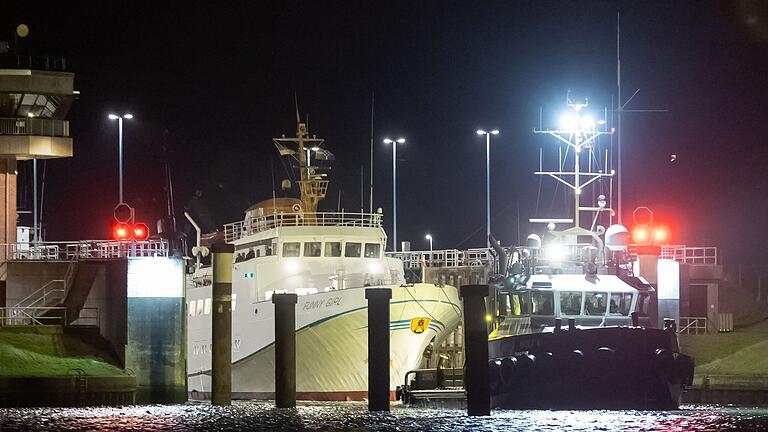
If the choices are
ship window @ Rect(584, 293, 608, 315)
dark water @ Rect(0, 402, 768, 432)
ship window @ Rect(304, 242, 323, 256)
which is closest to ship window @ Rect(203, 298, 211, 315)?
ship window @ Rect(304, 242, 323, 256)

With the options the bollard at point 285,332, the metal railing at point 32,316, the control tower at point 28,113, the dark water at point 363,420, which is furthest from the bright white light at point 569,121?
the metal railing at point 32,316

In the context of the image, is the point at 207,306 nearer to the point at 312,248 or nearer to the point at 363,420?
the point at 312,248

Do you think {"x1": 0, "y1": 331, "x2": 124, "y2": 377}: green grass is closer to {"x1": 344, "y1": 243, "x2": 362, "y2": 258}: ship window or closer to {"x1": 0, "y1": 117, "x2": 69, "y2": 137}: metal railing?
{"x1": 0, "y1": 117, "x2": 69, "y2": 137}: metal railing

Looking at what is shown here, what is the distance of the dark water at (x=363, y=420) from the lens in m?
36.9

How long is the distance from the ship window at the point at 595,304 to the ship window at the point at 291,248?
49.1 feet

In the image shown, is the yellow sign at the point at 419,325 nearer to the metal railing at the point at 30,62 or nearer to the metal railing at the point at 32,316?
the metal railing at the point at 32,316

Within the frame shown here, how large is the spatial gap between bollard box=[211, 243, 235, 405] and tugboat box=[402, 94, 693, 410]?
707 centimetres

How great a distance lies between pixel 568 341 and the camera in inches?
1517

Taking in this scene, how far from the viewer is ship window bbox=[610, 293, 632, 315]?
40.2 metres

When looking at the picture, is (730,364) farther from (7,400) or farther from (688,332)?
(7,400)

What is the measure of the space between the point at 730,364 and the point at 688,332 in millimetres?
8296

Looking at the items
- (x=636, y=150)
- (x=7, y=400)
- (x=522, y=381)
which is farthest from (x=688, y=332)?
(x=7, y=400)

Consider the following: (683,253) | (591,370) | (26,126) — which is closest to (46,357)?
(26,126)

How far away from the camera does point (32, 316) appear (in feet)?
154
